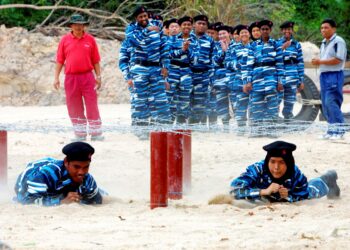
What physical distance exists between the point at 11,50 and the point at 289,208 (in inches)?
591

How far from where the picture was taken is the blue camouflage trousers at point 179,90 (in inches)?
617

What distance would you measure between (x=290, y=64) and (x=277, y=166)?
7.27 m

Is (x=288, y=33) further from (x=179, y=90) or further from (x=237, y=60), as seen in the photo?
(x=179, y=90)

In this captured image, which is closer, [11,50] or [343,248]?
[343,248]

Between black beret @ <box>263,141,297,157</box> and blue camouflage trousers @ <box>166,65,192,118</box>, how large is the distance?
22.0ft

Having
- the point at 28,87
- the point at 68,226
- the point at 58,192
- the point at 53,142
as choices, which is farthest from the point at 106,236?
the point at 28,87

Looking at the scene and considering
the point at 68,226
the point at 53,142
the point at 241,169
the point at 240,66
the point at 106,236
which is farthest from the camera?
the point at 240,66

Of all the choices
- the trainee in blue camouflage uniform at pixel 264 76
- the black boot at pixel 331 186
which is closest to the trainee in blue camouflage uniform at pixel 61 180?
the black boot at pixel 331 186

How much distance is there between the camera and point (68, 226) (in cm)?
780

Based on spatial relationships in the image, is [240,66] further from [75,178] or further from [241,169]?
[75,178]

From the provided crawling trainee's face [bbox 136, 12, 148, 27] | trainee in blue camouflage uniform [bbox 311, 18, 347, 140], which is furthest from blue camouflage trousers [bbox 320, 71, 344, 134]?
crawling trainee's face [bbox 136, 12, 148, 27]

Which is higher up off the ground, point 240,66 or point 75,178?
point 240,66

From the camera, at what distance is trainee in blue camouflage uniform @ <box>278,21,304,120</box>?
1603 cm

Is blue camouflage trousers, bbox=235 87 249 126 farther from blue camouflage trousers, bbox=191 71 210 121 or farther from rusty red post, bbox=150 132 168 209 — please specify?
rusty red post, bbox=150 132 168 209
